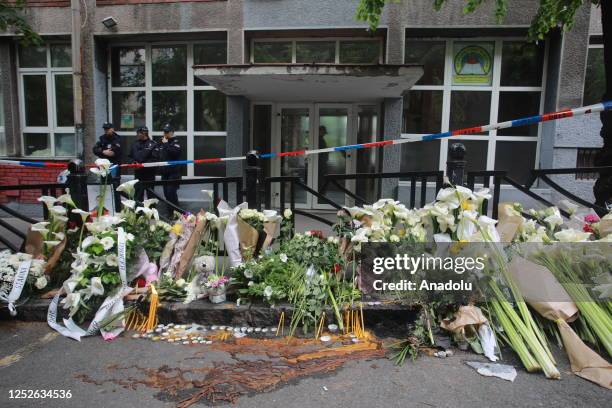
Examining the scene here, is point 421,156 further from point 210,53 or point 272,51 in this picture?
point 210,53

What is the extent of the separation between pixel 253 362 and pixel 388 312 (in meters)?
1.12

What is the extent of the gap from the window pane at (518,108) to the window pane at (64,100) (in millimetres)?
9780

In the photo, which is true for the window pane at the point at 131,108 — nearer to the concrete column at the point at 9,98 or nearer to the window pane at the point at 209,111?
the window pane at the point at 209,111

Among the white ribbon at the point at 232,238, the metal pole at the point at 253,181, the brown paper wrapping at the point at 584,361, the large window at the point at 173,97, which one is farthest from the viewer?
the large window at the point at 173,97

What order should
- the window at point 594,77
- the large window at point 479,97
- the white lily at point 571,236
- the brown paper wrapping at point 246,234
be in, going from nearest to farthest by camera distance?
the white lily at point 571,236 → the brown paper wrapping at point 246,234 → the window at point 594,77 → the large window at point 479,97

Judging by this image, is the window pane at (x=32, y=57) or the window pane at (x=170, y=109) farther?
the window pane at (x=32, y=57)

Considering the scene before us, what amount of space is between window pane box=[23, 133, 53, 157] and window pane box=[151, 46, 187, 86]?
10.1ft

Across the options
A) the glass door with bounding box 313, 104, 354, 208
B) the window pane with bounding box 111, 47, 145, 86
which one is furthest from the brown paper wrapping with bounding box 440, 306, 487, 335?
the window pane with bounding box 111, 47, 145, 86

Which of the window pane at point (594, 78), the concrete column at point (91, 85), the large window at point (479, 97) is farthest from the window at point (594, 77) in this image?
the concrete column at point (91, 85)

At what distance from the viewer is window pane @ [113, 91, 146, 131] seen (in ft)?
32.6

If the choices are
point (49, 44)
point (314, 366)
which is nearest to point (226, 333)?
point (314, 366)

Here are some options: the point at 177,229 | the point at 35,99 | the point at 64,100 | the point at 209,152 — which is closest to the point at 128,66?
the point at 64,100

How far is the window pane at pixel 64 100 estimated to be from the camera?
9.99m

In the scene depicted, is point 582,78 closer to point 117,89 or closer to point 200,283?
point 200,283
